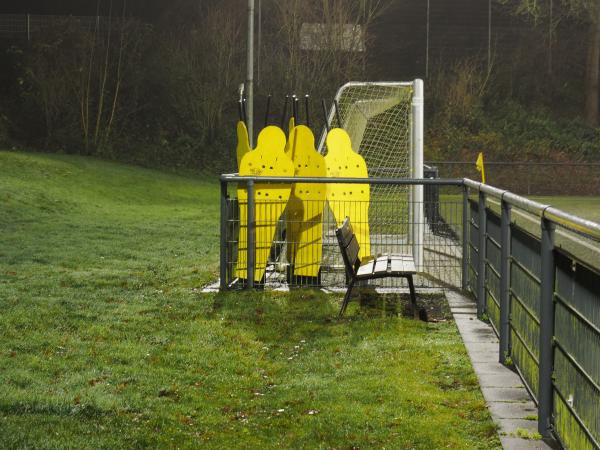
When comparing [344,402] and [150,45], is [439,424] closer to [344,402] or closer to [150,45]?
[344,402]

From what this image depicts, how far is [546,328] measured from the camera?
18.6 feet

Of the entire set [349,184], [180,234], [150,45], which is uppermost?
[150,45]

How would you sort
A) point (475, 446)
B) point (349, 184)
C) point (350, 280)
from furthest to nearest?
point (349, 184)
point (350, 280)
point (475, 446)

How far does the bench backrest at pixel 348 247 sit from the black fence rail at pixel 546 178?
26189 millimetres

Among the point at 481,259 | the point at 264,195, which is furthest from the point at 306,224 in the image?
the point at 481,259

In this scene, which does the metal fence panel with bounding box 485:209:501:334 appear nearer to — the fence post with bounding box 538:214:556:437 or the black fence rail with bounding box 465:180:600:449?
the black fence rail with bounding box 465:180:600:449

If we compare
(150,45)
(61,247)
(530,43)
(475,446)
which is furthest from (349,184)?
(530,43)

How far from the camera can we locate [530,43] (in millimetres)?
44656

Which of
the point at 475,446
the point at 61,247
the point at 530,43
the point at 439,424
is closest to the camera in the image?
the point at 475,446

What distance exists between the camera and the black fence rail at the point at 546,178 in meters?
36.2

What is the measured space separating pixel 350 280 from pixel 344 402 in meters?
3.78

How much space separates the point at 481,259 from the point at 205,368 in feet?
9.17

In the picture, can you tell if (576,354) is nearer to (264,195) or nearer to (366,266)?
(366,266)

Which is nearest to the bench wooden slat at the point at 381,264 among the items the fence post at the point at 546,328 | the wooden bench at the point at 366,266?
the wooden bench at the point at 366,266
